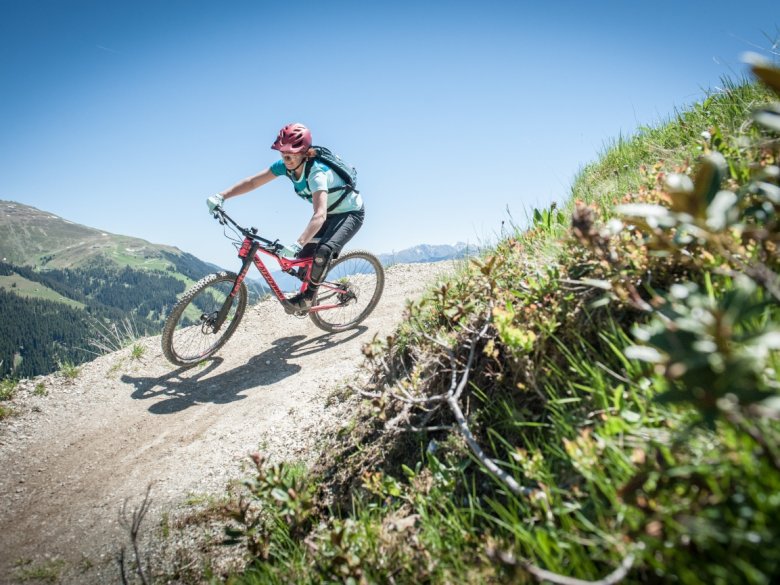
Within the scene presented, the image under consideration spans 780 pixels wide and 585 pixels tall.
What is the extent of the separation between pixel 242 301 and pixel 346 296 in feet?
7.02

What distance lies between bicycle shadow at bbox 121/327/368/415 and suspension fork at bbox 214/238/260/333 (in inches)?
37.5

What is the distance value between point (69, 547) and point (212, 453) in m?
1.43

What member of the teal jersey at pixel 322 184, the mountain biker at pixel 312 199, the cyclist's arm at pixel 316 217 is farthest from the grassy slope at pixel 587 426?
the teal jersey at pixel 322 184

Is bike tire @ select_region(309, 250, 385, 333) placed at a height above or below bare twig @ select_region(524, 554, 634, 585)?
above

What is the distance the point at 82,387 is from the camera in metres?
7.19

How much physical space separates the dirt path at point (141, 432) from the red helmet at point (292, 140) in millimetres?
3764

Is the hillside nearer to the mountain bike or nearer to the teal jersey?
the mountain bike

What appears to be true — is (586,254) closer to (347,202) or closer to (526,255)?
(526,255)

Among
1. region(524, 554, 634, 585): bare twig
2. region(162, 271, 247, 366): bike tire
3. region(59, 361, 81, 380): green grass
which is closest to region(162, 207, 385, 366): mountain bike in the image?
region(162, 271, 247, 366): bike tire

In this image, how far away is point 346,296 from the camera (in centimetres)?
837

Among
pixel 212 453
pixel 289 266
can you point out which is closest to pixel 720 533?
pixel 212 453

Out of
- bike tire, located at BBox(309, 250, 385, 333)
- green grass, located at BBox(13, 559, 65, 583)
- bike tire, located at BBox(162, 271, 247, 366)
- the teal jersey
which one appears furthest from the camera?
bike tire, located at BBox(309, 250, 385, 333)

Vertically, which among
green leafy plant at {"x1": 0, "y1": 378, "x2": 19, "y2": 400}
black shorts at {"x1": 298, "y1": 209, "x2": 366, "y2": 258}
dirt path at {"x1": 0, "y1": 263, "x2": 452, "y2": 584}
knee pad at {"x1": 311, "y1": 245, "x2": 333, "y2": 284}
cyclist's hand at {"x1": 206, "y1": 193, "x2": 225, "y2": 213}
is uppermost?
cyclist's hand at {"x1": 206, "y1": 193, "x2": 225, "y2": 213}

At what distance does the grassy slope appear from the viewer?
1128 millimetres
